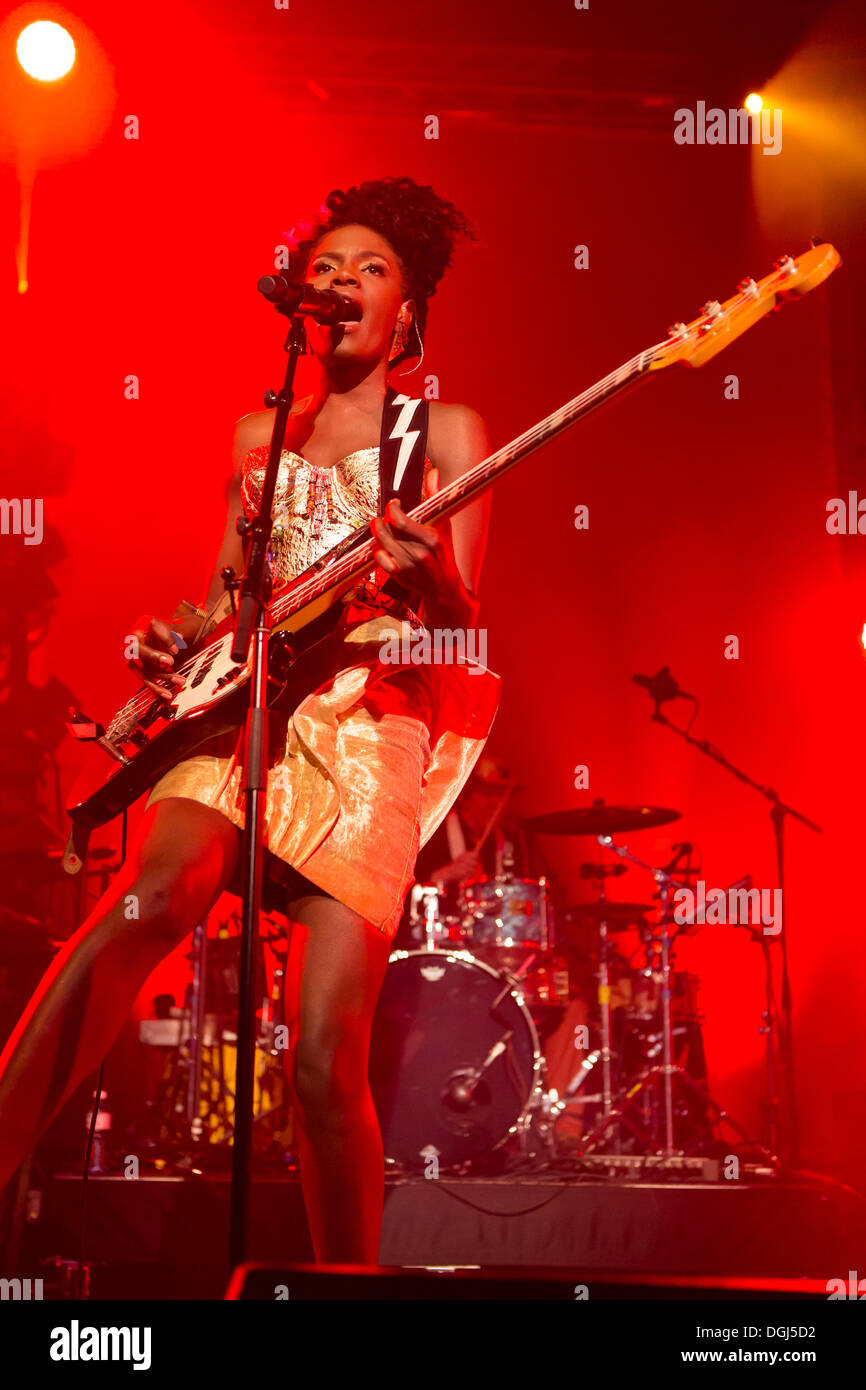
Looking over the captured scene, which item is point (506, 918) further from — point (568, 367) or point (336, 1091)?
point (336, 1091)

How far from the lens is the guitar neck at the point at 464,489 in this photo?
2.70 metres

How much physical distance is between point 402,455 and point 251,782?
0.98 metres

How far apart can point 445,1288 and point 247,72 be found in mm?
6891

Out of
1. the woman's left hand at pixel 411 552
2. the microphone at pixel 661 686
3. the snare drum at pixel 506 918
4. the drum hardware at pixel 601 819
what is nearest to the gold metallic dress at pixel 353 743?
the woman's left hand at pixel 411 552

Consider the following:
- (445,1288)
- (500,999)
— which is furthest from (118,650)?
(445,1288)

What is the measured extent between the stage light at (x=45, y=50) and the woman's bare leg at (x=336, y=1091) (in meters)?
5.59

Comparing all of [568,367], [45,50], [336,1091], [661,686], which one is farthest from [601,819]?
[45,50]

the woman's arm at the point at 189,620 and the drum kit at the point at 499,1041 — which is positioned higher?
the woman's arm at the point at 189,620

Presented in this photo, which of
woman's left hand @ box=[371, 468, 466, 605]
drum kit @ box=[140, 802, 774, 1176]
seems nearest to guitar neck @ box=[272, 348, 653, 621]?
woman's left hand @ box=[371, 468, 466, 605]

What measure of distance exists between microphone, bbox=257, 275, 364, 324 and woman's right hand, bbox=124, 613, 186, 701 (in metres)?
0.74

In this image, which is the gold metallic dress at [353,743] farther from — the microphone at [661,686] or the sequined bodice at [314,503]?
the microphone at [661,686]

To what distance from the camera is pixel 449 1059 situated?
19.6ft

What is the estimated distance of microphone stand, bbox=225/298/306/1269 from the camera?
6.86ft

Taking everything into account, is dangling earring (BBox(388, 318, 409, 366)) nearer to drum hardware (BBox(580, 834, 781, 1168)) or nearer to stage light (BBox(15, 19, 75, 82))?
drum hardware (BBox(580, 834, 781, 1168))
